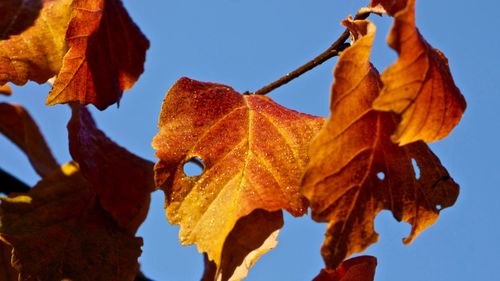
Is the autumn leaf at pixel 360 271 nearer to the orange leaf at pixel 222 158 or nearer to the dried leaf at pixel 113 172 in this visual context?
the orange leaf at pixel 222 158

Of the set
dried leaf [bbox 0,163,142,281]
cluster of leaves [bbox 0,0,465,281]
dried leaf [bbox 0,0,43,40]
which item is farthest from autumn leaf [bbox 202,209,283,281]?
dried leaf [bbox 0,0,43,40]

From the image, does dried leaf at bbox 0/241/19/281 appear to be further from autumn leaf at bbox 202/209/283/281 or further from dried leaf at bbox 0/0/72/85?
autumn leaf at bbox 202/209/283/281

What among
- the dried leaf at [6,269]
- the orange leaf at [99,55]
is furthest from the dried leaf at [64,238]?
the orange leaf at [99,55]

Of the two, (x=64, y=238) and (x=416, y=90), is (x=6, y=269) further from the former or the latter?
(x=416, y=90)

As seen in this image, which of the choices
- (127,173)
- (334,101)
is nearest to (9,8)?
(127,173)

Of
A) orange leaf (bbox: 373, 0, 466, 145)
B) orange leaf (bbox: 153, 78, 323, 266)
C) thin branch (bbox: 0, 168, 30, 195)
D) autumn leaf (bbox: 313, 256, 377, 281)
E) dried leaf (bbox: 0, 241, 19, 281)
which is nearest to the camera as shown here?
orange leaf (bbox: 373, 0, 466, 145)
